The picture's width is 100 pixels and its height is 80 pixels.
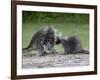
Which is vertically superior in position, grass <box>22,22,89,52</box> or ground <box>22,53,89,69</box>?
grass <box>22,22,89,52</box>

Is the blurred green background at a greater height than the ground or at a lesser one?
greater

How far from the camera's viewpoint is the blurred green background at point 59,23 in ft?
6.21

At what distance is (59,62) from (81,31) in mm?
409

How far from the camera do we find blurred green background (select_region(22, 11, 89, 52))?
1.89m

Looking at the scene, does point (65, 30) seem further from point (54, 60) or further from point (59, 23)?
point (54, 60)

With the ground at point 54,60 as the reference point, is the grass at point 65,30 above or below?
above

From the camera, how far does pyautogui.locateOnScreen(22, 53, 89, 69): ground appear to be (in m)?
1.90

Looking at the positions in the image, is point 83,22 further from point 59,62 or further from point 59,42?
point 59,62

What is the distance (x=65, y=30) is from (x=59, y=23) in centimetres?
10

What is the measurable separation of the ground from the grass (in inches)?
3.7

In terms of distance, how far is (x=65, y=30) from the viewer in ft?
6.63

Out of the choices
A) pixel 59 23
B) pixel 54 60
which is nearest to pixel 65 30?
pixel 59 23

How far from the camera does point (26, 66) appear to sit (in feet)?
6.19

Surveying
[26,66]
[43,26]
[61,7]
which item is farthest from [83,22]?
[26,66]
